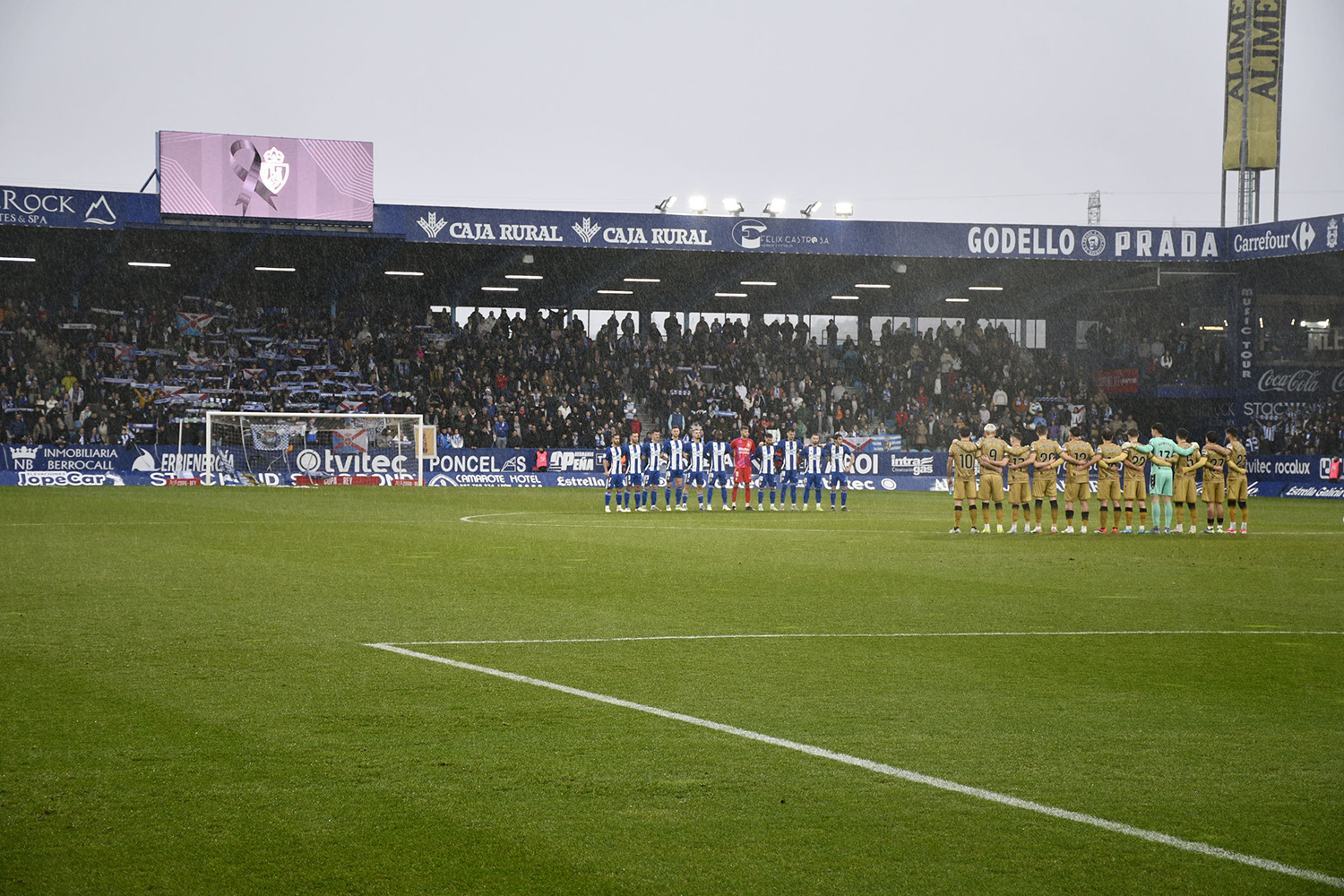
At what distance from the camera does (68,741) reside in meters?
6.34

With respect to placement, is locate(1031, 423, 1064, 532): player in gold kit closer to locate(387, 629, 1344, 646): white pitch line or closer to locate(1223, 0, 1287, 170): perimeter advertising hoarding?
locate(387, 629, 1344, 646): white pitch line

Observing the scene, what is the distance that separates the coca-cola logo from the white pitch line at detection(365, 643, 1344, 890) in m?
42.6

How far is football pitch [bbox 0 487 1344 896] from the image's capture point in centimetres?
471

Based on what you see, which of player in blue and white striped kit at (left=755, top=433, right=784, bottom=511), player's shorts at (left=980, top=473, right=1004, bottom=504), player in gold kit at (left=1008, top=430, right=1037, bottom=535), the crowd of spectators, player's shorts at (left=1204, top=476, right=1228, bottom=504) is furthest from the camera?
the crowd of spectators

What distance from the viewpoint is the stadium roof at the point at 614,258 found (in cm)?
3959

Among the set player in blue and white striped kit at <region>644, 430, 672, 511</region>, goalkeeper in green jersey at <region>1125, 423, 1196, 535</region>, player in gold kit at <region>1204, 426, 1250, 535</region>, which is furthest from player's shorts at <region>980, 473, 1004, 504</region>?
player in blue and white striped kit at <region>644, 430, 672, 511</region>

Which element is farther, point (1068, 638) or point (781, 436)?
point (781, 436)

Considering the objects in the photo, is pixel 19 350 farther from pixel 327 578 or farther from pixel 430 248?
pixel 327 578

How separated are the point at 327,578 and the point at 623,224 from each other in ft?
93.0

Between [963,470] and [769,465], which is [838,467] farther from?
[963,470]

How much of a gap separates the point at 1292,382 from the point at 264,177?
1313 inches

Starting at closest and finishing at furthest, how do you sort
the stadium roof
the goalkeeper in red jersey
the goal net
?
the goalkeeper in red jersey → the goal net → the stadium roof

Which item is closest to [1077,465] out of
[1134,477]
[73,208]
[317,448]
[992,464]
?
[1134,477]

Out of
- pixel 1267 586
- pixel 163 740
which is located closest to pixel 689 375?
pixel 1267 586
